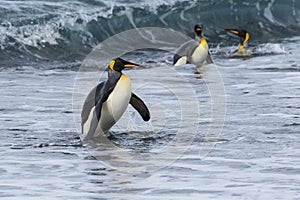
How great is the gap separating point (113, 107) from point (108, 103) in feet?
0.21

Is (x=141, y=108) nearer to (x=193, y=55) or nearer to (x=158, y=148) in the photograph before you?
(x=158, y=148)

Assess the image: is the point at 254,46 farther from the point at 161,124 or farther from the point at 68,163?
the point at 68,163

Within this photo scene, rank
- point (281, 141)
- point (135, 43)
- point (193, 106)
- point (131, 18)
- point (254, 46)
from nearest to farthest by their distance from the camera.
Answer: point (281, 141) → point (193, 106) → point (254, 46) → point (135, 43) → point (131, 18)

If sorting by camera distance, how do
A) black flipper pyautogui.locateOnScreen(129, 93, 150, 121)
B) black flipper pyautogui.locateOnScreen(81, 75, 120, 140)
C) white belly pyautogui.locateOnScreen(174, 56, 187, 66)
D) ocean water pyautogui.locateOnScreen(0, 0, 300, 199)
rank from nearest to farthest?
1. ocean water pyautogui.locateOnScreen(0, 0, 300, 199)
2. black flipper pyautogui.locateOnScreen(81, 75, 120, 140)
3. black flipper pyautogui.locateOnScreen(129, 93, 150, 121)
4. white belly pyautogui.locateOnScreen(174, 56, 187, 66)

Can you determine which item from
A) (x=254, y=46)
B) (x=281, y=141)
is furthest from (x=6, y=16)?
(x=281, y=141)

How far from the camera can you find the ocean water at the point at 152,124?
632cm

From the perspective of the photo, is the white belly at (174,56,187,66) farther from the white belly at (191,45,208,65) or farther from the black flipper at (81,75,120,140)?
the black flipper at (81,75,120,140)

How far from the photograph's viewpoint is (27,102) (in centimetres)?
1016

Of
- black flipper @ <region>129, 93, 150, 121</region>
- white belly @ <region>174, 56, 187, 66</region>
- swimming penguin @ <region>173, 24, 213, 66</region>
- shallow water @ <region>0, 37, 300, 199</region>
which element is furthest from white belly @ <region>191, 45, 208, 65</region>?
black flipper @ <region>129, 93, 150, 121</region>

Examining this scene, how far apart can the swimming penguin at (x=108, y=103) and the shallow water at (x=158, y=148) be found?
0.45 ft

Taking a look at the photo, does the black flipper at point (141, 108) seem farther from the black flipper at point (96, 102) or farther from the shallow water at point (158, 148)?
the black flipper at point (96, 102)

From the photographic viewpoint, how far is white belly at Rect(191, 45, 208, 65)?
15.2 meters

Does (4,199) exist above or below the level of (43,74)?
above

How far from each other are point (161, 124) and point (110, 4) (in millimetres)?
13663
